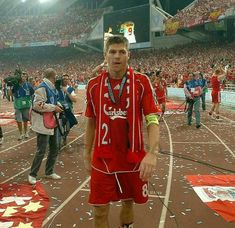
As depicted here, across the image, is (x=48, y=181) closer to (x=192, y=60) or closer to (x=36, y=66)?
(x=192, y=60)

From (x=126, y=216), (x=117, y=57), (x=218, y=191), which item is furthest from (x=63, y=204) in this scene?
(x=117, y=57)

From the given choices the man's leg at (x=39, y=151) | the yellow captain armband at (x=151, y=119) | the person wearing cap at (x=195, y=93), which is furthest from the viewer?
the person wearing cap at (x=195, y=93)

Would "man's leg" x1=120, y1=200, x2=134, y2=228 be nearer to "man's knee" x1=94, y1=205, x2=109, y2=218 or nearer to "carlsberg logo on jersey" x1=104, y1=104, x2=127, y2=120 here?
"man's knee" x1=94, y1=205, x2=109, y2=218

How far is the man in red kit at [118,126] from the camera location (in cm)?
325

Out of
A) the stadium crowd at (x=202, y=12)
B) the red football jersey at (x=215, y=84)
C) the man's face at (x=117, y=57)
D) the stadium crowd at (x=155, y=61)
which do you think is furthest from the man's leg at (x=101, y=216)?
the stadium crowd at (x=202, y=12)

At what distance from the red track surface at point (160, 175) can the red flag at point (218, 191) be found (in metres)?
0.12

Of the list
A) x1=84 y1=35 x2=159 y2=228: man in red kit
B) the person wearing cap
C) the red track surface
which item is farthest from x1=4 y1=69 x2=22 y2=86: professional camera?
x1=84 y1=35 x2=159 y2=228: man in red kit

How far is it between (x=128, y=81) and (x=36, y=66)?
53649mm

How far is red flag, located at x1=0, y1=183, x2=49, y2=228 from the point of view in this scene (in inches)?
193

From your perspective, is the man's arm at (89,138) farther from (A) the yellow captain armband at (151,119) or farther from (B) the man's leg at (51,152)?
(B) the man's leg at (51,152)

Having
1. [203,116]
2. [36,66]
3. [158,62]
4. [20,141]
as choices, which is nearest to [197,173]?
[20,141]

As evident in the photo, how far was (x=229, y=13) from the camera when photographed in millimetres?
28953

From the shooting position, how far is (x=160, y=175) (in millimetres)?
7141

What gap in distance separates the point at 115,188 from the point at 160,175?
3.92m
